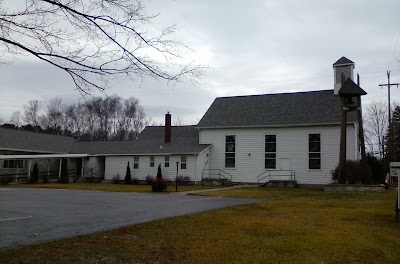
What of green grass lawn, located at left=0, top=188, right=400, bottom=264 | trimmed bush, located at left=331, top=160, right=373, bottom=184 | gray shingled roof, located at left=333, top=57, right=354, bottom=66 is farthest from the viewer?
gray shingled roof, located at left=333, top=57, right=354, bottom=66

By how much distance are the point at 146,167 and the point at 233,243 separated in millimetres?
34435

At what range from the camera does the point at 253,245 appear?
28.7 ft

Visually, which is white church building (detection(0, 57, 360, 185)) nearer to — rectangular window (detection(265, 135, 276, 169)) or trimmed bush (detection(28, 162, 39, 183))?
rectangular window (detection(265, 135, 276, 169))

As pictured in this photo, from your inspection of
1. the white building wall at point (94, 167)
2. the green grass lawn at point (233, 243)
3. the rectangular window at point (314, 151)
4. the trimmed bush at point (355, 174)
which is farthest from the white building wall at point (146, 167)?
Result: the green grass lawn at point (233, 243)

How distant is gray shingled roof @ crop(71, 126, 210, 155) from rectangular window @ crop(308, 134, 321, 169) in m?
9.83

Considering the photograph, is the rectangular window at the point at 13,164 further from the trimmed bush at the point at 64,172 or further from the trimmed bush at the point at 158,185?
the trimmed bush at the point at 158,185

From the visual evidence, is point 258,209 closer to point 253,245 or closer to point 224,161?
point 253,245

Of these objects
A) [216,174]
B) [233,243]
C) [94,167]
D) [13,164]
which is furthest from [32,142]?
[233,243]

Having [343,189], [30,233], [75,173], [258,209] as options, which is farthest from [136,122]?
[30,233]

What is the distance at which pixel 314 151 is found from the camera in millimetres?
36719

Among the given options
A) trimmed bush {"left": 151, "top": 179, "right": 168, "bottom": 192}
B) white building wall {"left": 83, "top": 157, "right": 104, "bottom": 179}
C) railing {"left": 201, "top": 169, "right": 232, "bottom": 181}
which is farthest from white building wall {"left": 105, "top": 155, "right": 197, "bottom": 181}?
trimmed bush {"left": 151, "top": 179, "right": 168, "bottom": 192}

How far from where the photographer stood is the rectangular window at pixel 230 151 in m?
40.2

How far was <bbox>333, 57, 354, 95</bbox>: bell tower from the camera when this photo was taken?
37969 mm

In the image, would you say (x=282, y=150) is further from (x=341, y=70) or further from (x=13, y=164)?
(x=13, y=164)
